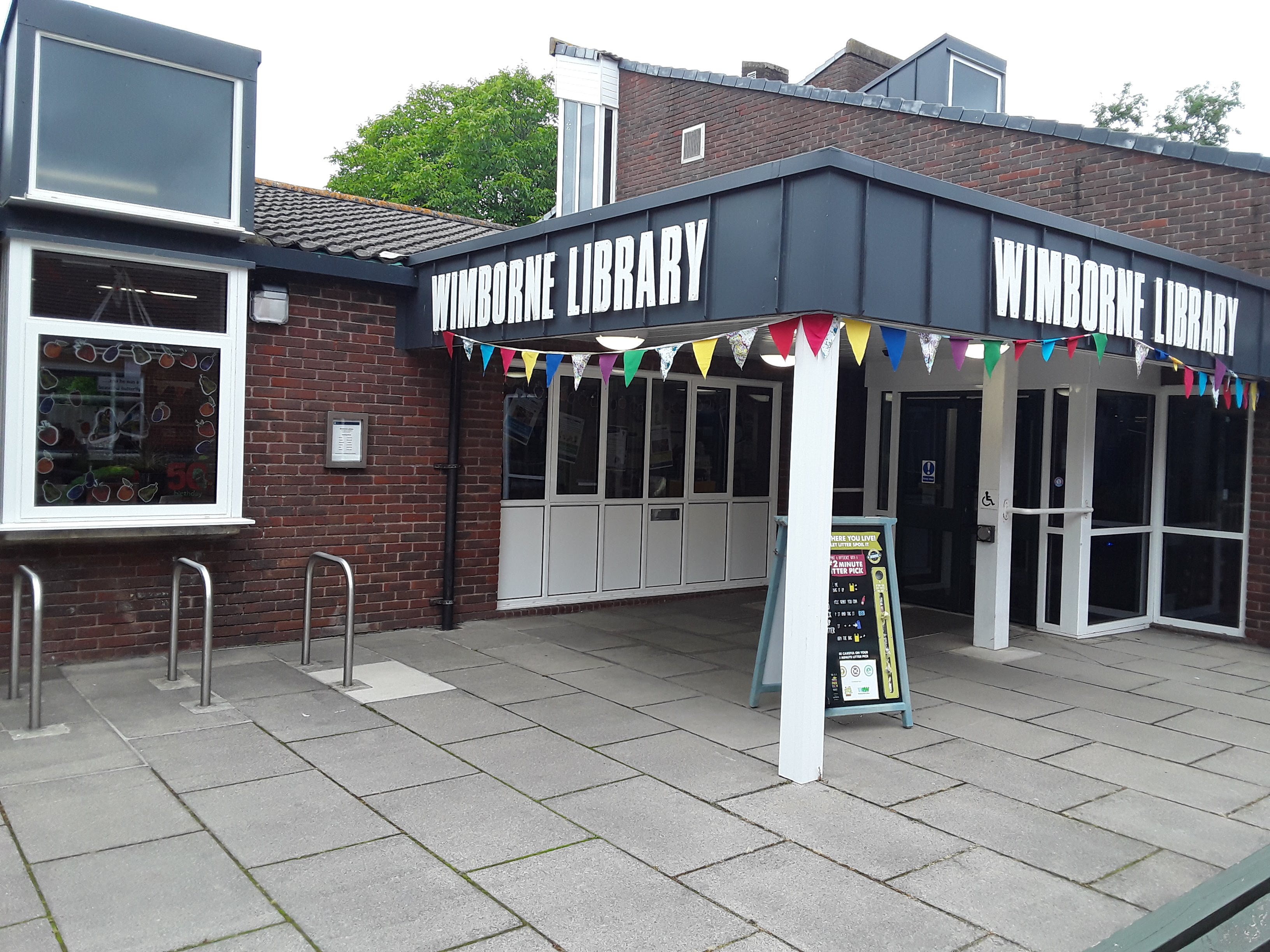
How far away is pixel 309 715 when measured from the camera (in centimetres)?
572

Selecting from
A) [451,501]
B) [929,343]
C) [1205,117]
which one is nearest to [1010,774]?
[929,343]

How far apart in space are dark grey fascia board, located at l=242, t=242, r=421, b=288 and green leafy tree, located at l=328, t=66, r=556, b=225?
74.5 feet

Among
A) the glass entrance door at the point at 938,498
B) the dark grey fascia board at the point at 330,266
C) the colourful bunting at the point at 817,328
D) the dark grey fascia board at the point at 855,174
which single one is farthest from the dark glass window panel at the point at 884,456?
the colourful bunting at the point at 817,328

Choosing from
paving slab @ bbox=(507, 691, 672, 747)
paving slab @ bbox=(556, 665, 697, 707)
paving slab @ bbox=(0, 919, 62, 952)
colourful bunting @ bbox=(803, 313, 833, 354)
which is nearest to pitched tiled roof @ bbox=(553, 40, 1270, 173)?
colourful bunting @ bbox=(803, 313, 833, 354)

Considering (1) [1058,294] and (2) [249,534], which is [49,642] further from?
(1) [1058,294]

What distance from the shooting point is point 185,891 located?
3518 millimetres

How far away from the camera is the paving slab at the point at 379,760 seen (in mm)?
4684

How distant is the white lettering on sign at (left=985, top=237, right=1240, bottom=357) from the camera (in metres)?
5.59

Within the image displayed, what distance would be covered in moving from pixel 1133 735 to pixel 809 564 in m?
2.60

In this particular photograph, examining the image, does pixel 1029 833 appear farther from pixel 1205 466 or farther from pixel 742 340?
pixel 1205 466

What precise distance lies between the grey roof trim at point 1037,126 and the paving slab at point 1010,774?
5841 millimetres

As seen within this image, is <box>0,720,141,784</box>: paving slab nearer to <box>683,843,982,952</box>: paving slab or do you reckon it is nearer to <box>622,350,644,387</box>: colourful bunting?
<box>683,843,982,952</box>: paving slab

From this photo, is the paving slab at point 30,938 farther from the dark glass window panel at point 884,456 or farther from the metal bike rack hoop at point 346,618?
the dark glass window panel at point 884,456

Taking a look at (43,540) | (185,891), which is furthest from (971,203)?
(43,540)
